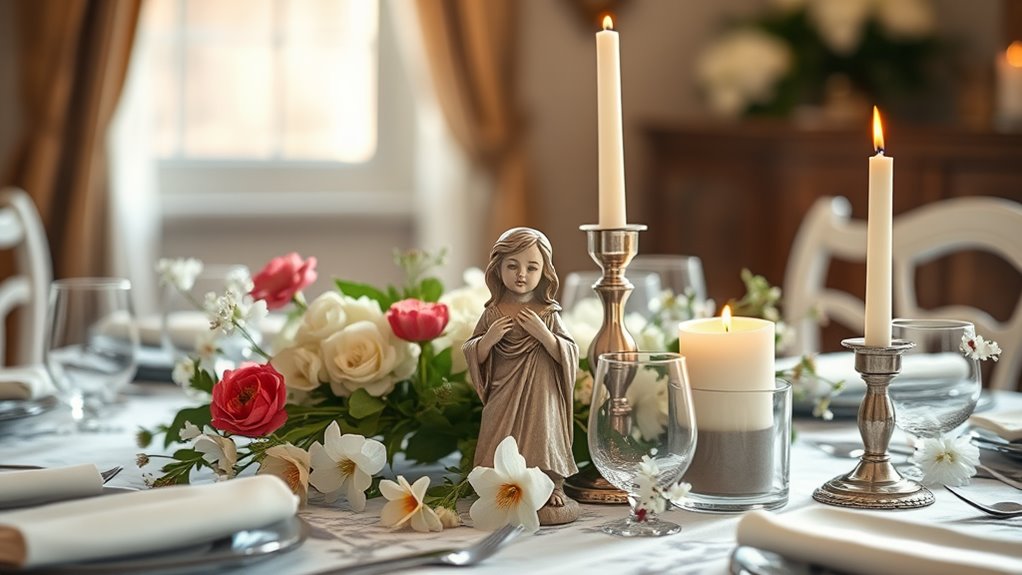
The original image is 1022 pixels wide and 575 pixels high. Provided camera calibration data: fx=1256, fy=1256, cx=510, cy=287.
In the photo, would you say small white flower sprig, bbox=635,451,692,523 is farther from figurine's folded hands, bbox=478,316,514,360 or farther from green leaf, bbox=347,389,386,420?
green leaf, bbox=347,389,386,420

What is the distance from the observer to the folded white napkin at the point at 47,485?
3.12 ft

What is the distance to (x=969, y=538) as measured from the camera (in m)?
0.83

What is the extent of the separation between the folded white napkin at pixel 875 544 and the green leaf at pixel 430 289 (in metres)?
0.48

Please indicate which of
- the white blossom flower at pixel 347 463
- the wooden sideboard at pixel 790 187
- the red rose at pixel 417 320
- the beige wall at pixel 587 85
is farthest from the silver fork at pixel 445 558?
the beige wall at pixel 587 85

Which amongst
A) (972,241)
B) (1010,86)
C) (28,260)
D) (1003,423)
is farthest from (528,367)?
(1010,86)

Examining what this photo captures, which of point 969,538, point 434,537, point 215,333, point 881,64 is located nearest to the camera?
point 969,538

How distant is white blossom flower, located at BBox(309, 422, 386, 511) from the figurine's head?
166mm

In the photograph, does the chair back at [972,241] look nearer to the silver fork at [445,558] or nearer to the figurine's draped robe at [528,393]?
the figurine's draped robe at [528,393]

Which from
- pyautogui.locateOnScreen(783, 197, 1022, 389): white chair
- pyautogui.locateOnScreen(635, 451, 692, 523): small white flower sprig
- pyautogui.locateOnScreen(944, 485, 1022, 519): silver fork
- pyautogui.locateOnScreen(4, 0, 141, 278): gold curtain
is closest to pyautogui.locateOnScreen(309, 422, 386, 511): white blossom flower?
pyautogui.locateOnScreen(635, 451, 692, 523): small white flower sprig

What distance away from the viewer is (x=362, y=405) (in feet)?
3.65

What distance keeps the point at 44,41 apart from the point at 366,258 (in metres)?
1.05

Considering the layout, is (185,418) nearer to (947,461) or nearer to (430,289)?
(430,289)

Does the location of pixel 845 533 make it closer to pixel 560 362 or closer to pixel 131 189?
pixel 560 362

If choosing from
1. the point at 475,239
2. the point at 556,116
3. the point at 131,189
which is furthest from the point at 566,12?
the point at 131,189
